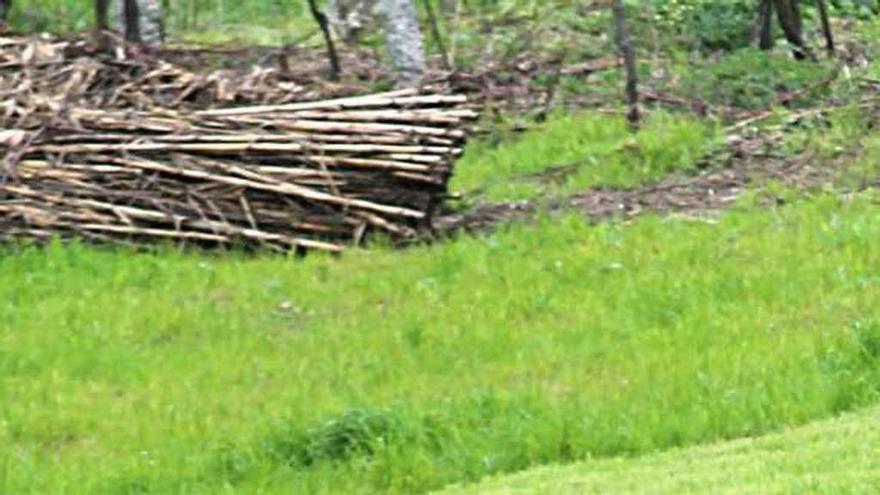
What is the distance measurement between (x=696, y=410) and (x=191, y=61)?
→ 39.6ft

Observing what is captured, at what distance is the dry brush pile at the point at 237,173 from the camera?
1569cm

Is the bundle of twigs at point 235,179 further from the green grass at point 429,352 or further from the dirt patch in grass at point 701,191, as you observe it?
the dirt patch in grass at point 701,191

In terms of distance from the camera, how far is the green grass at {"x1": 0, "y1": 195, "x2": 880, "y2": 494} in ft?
36.6

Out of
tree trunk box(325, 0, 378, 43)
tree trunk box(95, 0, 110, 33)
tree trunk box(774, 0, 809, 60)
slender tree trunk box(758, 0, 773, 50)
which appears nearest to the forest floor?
tree trunk box(774, 0, 809, 60)

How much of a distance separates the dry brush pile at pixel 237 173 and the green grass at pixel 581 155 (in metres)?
1.65

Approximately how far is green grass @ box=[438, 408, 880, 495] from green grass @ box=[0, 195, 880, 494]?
61cm

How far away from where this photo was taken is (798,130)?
58.9 ft

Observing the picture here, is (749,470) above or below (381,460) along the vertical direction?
above

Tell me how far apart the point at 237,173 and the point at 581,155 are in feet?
12.7

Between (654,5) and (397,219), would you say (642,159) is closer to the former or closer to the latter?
(397,219)

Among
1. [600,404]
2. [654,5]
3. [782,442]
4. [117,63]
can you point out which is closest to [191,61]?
[117,63]

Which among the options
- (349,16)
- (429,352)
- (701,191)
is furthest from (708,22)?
(429,352)

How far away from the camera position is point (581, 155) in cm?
1838

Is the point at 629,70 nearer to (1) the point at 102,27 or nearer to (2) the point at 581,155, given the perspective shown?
(2) the point at 581,155
